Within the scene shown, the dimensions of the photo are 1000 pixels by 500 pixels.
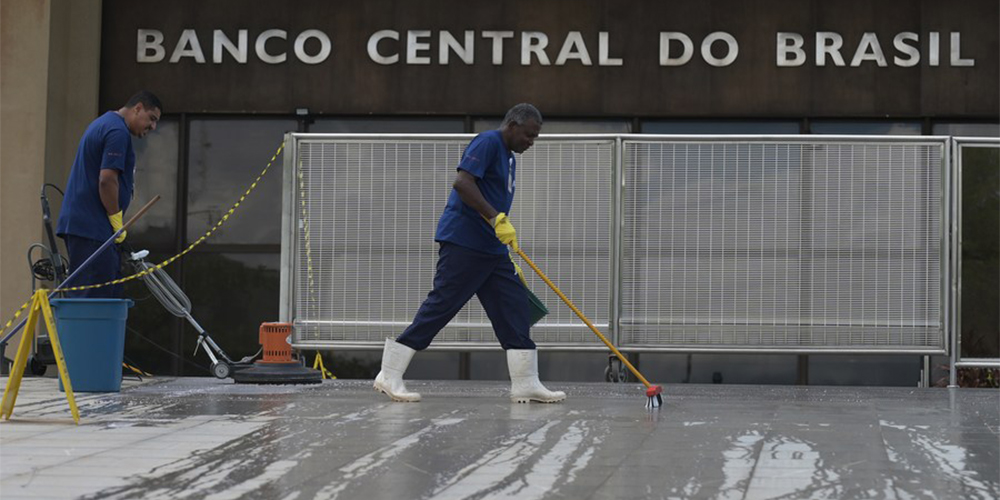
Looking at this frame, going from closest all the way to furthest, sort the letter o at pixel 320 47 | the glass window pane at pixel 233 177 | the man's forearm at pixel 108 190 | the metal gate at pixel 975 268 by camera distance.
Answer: the man's forearm at pixel 108 190 → the metal gate at pixel 975 268 → the letter o at pixel 320 47 → the glass window pane at pixel 233 177

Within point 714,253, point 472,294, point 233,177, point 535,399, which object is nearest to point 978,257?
point 714,253

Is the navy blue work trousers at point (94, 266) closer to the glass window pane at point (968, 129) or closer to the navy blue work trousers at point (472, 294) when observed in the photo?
the navy blue work trousers at point (472, 294)

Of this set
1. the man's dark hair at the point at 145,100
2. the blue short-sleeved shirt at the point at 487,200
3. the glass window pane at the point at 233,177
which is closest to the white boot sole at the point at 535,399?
the blue short-sleeved shirt at the point at 487,200

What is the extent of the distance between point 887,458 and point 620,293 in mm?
4890

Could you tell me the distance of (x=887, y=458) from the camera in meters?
6.04

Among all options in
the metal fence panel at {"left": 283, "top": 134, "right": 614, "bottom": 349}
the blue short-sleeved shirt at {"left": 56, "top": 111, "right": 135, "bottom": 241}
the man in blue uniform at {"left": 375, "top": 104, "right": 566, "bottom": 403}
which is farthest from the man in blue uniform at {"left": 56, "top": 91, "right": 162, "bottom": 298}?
the man in blue uniform at {"left": 375, "top": 104, "right": 566, "bottom": 403}

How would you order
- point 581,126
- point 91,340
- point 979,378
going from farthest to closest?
point 581,126 → point 979,378 → point 91,340

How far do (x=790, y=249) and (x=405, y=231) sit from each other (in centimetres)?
283


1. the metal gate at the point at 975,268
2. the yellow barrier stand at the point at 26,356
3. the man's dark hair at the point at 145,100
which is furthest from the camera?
the metal gate at the point at 975,268

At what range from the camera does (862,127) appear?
47.5ft

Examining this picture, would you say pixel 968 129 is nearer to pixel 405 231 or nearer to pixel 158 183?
pixel 405 231

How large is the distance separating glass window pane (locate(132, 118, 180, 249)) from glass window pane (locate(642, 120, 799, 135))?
4684mm

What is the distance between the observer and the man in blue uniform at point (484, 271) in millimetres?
8859

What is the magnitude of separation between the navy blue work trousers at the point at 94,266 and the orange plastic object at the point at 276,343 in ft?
3.78
